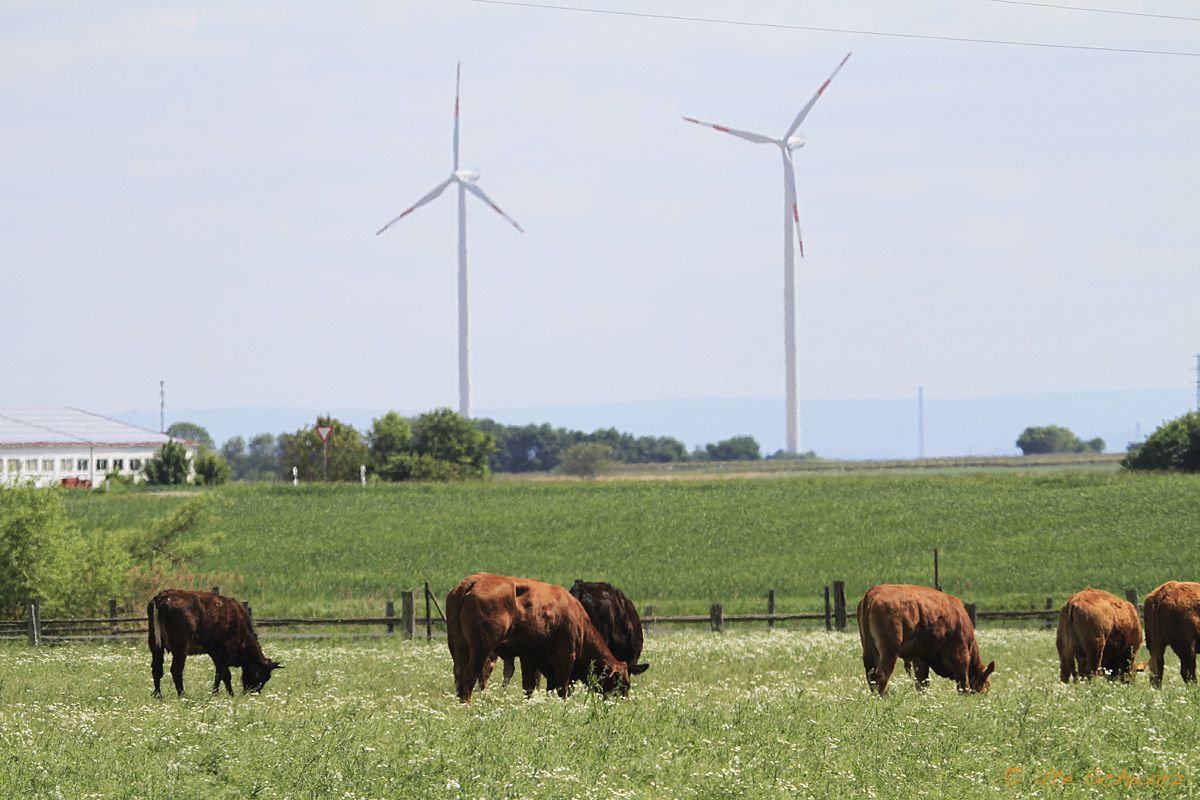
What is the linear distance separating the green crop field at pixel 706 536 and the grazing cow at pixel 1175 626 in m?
26.6

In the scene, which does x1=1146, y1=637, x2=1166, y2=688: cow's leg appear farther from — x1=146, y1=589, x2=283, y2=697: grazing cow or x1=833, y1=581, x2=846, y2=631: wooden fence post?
x1=833, y1=581, x2=846, y2=631: wooden fence post

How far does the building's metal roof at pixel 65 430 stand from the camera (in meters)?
124

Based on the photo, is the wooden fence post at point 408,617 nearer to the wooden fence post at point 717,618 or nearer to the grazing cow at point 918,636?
the wooden fence post at point 717,618

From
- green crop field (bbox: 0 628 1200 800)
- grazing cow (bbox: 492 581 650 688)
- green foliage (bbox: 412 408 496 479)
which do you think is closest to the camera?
green crop field (bbox: 0 628 1200 800)


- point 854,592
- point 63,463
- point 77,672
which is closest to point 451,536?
point 854,592

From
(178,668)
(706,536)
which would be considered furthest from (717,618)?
(706,536)

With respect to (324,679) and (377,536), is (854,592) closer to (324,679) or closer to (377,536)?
(377,536)

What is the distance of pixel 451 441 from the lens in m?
109

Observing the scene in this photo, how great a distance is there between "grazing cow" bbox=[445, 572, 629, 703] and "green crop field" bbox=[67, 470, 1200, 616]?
27223 mm

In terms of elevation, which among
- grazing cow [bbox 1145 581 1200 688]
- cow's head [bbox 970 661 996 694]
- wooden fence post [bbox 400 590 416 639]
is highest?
grazing cow [bbox 1145 581 1200 688]

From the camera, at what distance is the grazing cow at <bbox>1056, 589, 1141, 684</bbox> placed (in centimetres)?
2056

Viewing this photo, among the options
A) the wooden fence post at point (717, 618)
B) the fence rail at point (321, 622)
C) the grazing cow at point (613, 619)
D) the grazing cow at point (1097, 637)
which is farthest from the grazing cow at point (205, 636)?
the wooden fence post at point (717, 618)

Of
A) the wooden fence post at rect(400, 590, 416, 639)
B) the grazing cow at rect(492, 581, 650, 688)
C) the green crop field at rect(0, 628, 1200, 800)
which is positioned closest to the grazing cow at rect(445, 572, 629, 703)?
the green crop field at rect(0, 628, 1200, 800)

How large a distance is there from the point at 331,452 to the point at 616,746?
9985 cm
